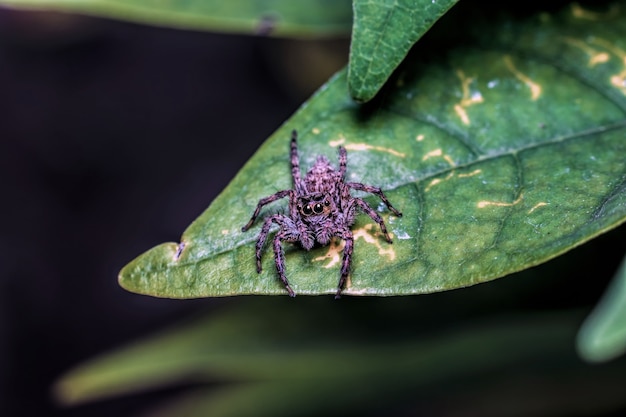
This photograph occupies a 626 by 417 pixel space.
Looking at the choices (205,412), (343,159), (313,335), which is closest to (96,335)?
(205,412)

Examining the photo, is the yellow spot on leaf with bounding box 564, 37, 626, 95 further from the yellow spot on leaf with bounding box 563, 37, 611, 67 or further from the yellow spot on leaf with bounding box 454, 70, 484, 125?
the yellow spot on leaf with bounding box 454, 70, 484, 125

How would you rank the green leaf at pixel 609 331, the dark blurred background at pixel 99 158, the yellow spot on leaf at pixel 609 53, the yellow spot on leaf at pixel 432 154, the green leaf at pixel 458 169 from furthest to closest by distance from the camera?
the dark blurred background at pixel 99 158
the yellow spot on leaf at pixel 609 53
the yellow spot on leaf at pixel 432 154
the green leaf at pixel 458 169
the green leaf at pixel 609 331

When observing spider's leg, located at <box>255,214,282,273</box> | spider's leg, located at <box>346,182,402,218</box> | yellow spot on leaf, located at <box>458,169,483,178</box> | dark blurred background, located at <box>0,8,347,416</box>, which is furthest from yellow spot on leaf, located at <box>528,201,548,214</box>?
dark blurred background, located at <box>0,8,347,416</box>

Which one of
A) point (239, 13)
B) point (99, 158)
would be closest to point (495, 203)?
point (239, 13)

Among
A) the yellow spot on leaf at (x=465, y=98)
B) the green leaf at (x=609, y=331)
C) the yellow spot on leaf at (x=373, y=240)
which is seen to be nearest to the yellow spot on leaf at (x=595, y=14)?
the yellow spot on leaf at (x=465, y=98)

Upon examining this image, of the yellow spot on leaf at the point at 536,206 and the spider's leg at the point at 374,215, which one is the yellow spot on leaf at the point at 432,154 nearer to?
the spider's leg at the point at 374,215

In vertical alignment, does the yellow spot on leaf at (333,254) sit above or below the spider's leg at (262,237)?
below
